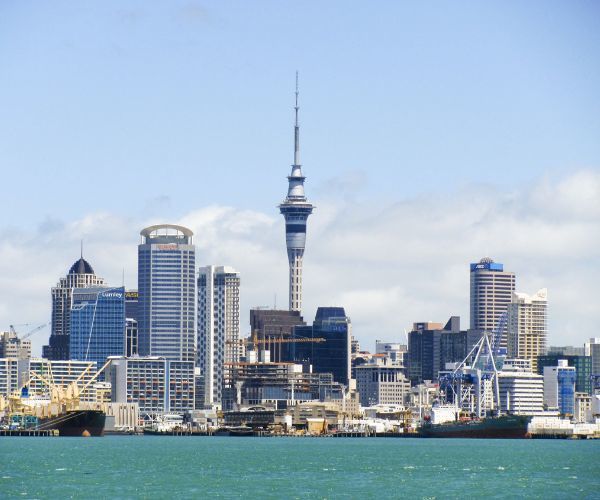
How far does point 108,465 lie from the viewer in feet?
604

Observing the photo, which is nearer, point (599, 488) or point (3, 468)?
point (599, 488)

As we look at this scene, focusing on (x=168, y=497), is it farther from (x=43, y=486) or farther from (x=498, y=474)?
(x=498, y=474)

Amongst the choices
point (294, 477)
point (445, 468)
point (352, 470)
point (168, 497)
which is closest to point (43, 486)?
point (168, 497)

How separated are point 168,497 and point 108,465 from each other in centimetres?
5378

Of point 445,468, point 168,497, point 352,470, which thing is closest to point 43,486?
point 168,497

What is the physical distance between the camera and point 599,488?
Answer: 142875 mm

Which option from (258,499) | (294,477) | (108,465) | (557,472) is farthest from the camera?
(108,465)

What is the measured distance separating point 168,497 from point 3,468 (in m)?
48.4

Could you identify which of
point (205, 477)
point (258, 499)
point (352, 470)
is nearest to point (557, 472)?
point (352, 470)

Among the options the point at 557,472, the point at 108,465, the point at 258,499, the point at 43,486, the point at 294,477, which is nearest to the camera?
the point at 258,499

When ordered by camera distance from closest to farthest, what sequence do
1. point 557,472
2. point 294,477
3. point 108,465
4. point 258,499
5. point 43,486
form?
point 258,499 → point 43,486 → point 294,477 → point 557,472 → point 108,465

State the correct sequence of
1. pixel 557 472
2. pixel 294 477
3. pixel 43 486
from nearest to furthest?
pixel 43 486, pixel 294 477, pixel 557 472

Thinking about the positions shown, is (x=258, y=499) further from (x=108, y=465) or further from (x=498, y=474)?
(x=108, y=465)

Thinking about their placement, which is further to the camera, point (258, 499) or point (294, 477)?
point (294, 477)
